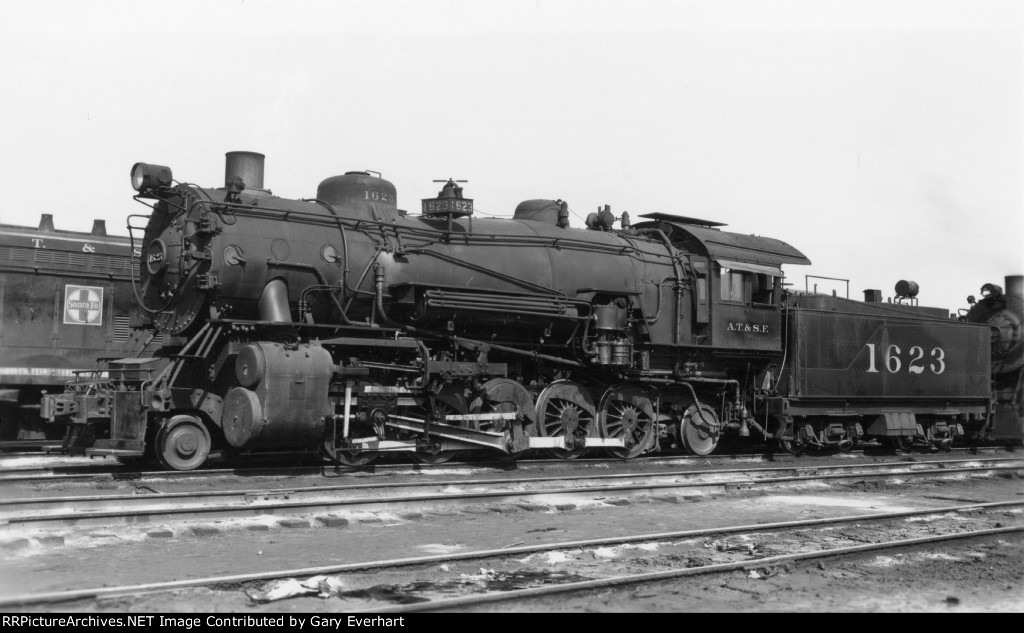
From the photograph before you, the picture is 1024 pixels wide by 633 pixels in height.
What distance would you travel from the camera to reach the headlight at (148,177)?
35.7 feet

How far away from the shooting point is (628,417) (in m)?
13.9

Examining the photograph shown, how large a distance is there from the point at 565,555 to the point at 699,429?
27.7 ft

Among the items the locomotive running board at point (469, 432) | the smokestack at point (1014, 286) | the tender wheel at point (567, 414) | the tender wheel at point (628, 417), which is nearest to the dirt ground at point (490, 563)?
the locomotive running board at point (469, 432)

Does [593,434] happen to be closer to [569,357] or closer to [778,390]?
[569,357]

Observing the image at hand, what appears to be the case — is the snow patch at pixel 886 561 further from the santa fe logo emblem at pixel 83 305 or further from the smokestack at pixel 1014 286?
the smokestack at pixel 1014 286

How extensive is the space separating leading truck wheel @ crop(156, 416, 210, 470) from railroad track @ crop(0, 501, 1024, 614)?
17.0 feet

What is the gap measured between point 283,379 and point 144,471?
1933mm

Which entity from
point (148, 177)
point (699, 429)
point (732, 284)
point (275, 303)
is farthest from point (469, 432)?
point (732, 284)

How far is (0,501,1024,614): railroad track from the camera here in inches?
203

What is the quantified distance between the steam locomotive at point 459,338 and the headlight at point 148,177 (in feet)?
0.08

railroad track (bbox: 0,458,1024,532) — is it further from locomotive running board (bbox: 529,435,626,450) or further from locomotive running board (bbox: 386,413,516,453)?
locomotive running board (bbox: 529,435,626,450)

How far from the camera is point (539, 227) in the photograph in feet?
44.2

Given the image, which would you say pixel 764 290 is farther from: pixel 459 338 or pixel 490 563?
pixel 490 563

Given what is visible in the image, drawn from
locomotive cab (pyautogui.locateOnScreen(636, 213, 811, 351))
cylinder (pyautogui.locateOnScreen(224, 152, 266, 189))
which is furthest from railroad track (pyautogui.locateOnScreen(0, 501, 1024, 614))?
cylinder (pyautogui.locateOnScreen(224, 152, 266, 189))
